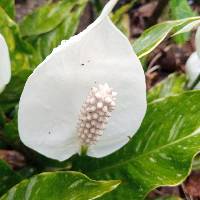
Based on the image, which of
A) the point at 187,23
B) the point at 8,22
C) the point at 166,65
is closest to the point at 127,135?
the point at 187,23

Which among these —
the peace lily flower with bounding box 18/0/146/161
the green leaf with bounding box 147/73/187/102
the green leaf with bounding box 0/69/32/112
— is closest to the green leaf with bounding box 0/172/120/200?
the peace lily flower with bounding box 18/0/146/161

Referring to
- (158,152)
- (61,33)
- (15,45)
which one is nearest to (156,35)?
(158,152)

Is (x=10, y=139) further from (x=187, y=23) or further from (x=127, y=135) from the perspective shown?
(x=187, y=23)

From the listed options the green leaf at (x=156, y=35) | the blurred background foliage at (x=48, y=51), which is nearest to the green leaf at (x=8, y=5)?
the blurred background foliage at (x=48, y=51)

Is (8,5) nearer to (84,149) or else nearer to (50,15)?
(50,15)

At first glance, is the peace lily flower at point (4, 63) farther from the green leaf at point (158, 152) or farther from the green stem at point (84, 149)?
the green leaf at point (158, 152)
